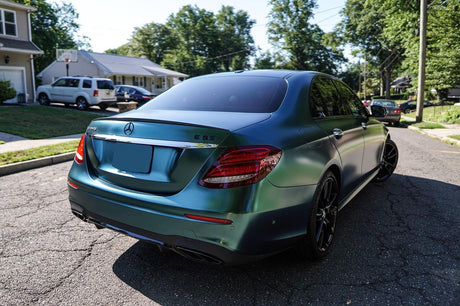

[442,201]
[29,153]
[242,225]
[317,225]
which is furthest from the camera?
[29,153]

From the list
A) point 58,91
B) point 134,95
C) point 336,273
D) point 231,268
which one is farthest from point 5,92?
point 336,273

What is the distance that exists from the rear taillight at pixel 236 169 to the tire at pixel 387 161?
397 centimetres

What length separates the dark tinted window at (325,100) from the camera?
314cm

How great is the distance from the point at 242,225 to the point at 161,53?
69646mm

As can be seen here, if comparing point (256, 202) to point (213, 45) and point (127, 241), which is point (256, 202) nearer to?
point (127, 241)

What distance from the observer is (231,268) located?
2832mm

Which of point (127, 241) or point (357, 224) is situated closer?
point (127, 241)

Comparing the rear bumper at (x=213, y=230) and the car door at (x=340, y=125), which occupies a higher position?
the car door at (x=340, y=125)

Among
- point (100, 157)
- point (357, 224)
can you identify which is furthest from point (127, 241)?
A: point (357, 224)

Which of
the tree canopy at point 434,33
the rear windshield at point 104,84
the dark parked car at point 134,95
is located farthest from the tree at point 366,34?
the rear windshield at point 104,84

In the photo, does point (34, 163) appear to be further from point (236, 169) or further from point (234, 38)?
point (234, 38)

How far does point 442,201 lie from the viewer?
467 cm

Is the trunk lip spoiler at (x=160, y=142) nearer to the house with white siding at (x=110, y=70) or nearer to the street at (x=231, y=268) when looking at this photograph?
the street at (x=231, y=268)

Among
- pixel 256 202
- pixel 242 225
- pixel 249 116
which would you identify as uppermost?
pixel 249 116
